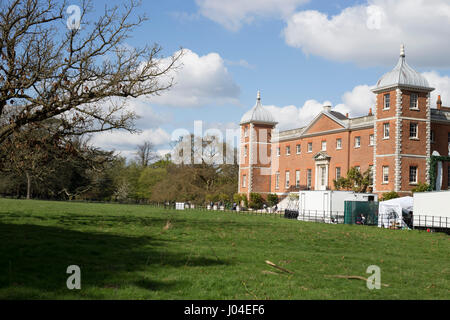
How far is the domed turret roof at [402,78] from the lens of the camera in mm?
45750

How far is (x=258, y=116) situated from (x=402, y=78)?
27636 mm

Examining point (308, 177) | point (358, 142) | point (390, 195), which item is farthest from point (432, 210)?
point (308, 177)

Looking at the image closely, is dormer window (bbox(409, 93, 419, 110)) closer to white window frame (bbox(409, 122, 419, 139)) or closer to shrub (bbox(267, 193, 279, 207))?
white window frame (bbox(409, 122, 419, 139))

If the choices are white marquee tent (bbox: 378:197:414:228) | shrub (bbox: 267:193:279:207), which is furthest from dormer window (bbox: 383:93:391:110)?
shrub (bbox: 267:193:279:207)

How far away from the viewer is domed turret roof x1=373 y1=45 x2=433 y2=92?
45750mm

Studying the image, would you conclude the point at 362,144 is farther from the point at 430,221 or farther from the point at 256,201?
the point at 430,221

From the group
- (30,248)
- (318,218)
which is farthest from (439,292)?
(318,218)

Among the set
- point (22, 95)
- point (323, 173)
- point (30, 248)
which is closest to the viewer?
point (30, 248)

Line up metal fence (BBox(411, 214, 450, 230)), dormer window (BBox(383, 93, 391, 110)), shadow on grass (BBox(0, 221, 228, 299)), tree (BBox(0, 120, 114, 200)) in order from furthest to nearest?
1. dormer window (BBox(383, 93, 391, 110))
2. metal fence (BBox(411, 214, 450, 230))
3. tree (BBox(0, 120, 114, 200))
4. shadow on grass (BBox(0, 221, 228, 299))

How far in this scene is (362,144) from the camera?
52750 millimetres

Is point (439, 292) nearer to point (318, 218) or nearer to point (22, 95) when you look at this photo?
point (22, 95)

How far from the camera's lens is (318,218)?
38938mm

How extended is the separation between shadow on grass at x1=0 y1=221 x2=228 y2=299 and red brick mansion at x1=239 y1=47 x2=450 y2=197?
117 ft
